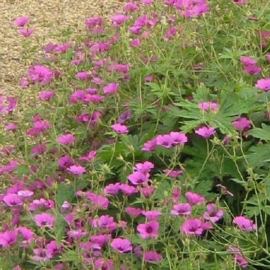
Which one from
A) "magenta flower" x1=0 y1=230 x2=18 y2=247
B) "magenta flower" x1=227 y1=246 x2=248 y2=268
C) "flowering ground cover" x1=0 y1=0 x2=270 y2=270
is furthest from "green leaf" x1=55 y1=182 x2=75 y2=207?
"magenta flower" x1=227 y1=246 x2=248 y2=268

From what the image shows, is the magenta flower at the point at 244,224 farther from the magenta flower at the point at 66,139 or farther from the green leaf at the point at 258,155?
the magenta flower at the point at 66,139

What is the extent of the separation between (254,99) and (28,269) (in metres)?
0.78

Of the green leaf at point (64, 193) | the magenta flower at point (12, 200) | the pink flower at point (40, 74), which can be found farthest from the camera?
the pink flower at point (40, 74)

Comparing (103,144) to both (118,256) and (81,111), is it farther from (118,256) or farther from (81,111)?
(118,256)

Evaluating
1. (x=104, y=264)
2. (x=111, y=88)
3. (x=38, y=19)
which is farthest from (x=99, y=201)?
(x=38, y=19)

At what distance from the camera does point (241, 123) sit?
2252mm

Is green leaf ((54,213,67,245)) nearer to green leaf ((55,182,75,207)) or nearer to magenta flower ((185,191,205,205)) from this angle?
green leaf ((55,182,75,207))

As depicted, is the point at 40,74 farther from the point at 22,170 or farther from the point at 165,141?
the point at 165,141

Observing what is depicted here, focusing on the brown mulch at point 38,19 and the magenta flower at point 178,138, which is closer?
the magenta flower at point 178,138

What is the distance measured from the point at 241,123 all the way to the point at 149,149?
0.26m

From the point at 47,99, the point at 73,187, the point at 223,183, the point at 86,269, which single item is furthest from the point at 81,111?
the point at 86,269

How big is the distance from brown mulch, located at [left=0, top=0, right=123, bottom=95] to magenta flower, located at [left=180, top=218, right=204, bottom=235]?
270 centimetres

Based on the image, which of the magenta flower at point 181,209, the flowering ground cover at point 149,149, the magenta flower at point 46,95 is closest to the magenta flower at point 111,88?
the flowering ground cover at point 149,149

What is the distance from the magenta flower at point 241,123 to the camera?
2.23 metres
